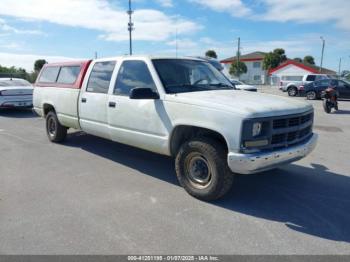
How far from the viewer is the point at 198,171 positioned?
4414mm

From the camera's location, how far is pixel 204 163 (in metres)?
4.34

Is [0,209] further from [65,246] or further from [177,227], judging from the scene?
[177,227]

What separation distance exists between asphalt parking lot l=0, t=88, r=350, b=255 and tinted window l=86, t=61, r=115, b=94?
4.53ft

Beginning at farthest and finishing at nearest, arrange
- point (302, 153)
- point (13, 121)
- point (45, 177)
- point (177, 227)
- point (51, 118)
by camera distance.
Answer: point (13, 121) < point (51, 118) < point (45, 177) < point (302, 153) < point (177, 227)

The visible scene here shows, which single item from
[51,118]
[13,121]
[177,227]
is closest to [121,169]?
[177,227]

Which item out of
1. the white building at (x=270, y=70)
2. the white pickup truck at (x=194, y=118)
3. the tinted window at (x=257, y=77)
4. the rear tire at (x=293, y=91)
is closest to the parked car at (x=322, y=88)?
the rear tire at (x=293, y=91)

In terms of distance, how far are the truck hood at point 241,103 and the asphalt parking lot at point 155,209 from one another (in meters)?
1.24

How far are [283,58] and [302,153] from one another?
72360 millimetres

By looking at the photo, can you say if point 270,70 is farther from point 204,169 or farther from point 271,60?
point 204,169

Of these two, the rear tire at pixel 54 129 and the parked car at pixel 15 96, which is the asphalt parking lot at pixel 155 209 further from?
the parked car at pixel 15 96

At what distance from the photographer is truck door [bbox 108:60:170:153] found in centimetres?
470

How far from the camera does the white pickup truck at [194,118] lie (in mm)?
3816

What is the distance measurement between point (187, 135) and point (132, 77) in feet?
4.62

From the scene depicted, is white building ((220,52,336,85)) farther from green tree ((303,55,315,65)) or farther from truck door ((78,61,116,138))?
truck door ((78,61,116,138))
